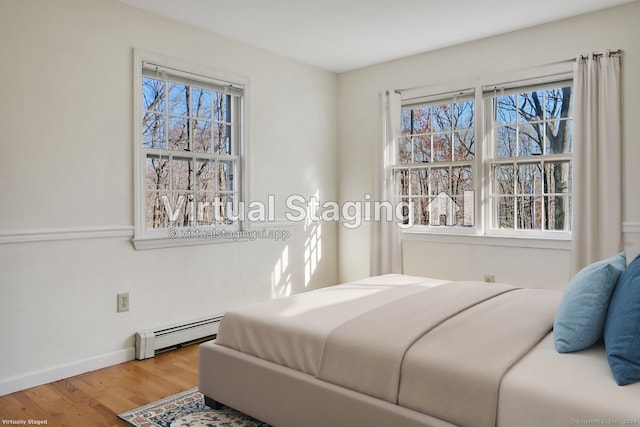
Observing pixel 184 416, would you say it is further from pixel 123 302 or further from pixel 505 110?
pixel 505 110

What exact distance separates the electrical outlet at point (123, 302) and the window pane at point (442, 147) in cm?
301

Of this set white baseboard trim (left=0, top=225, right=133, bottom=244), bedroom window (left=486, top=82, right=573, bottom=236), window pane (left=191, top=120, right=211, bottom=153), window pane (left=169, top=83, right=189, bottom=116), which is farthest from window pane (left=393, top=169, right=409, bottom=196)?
white baseboard trim (left=0, top=225, right=133, bottom=244)

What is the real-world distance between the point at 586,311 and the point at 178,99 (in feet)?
10.5

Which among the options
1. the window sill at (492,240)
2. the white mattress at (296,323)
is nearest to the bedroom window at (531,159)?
the window sill at (492,240)

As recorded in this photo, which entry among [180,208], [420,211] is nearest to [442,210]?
[420,211]

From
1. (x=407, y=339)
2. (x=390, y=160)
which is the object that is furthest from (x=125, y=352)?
(x=390, y=160)

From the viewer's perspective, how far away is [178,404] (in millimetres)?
2529

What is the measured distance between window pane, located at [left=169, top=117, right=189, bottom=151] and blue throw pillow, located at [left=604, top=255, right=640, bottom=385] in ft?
10.4

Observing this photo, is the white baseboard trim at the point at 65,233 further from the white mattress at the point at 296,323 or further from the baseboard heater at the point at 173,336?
the white mattress at the point at 296,323

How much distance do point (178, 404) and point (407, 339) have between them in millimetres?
1443

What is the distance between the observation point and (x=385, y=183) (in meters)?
4.66

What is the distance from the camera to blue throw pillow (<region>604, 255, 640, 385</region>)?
1.40 metres

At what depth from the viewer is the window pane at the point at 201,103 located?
3.82 meters

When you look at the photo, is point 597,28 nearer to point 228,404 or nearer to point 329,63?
point 329,63
